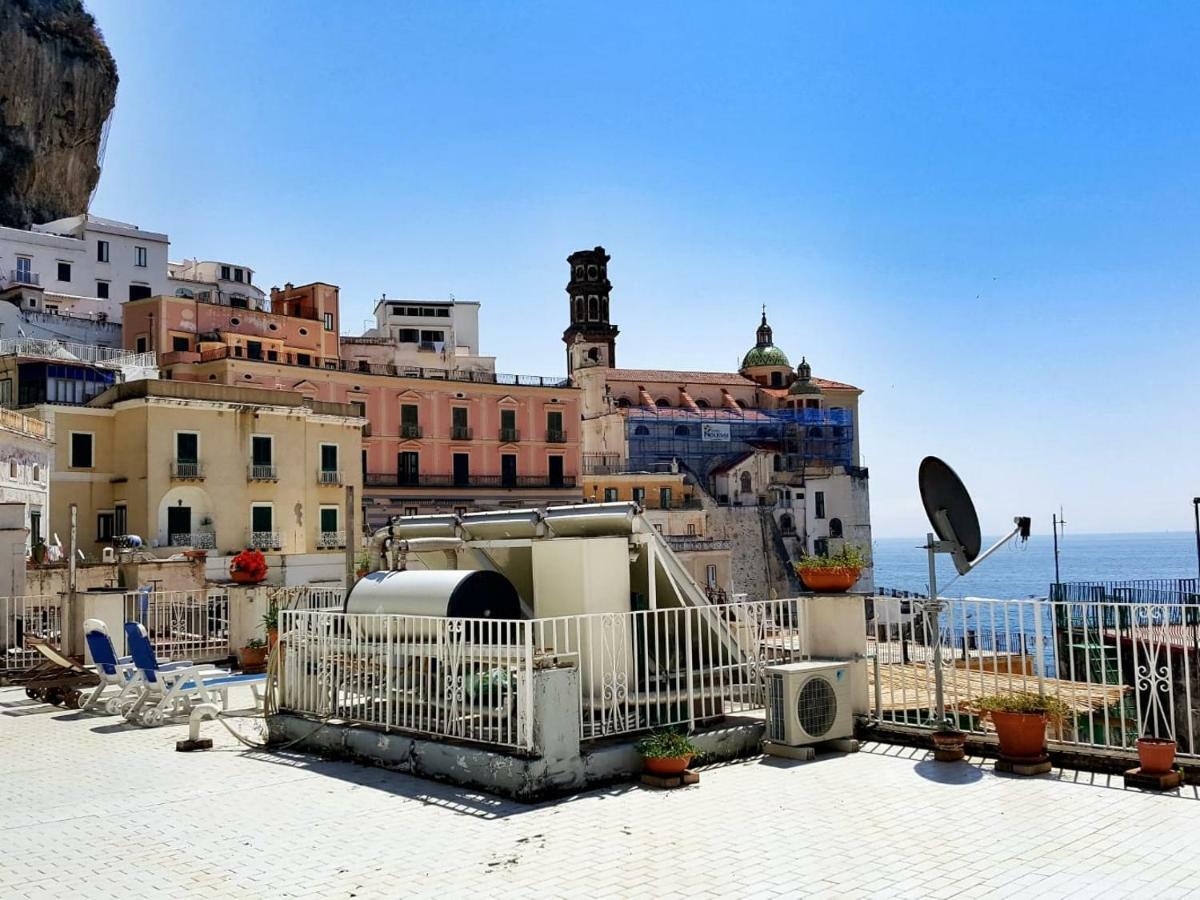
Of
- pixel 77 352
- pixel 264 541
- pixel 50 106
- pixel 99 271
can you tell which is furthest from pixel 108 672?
pixel 50 106

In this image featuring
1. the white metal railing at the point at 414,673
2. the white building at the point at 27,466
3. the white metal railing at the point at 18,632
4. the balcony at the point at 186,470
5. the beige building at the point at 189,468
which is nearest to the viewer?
the white metal railing at the point at 414,673

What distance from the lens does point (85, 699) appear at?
Result: 12.3 metres

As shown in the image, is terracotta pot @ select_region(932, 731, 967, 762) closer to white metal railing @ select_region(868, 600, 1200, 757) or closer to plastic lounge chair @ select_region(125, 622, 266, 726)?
white metal railing @ select_region(868, 600, 1200, 757)

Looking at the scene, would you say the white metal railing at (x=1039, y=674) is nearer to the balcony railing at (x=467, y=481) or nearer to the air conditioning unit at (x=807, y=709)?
the air conditioning unit at (x=807, y=709)

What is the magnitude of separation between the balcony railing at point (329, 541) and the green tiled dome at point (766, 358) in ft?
155

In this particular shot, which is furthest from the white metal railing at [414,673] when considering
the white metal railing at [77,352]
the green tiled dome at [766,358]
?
the green tiled dome at [766,358]

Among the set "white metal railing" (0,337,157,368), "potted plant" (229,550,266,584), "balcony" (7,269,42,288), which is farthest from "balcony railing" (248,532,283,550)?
"balcony" (7,269,42,288)

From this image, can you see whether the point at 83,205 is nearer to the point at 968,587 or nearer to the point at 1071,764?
the point at 1071,764

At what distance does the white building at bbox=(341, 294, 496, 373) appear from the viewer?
57.9 metres

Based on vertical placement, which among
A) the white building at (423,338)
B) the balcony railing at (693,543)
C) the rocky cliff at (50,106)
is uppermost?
the rocky cliff at (50,106)

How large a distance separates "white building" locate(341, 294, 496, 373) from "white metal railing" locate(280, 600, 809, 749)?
48.5m

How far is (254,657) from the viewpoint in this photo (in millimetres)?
14492

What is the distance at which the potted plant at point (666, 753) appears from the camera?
7.86 meters

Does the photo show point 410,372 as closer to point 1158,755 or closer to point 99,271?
point 99,271
